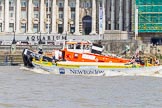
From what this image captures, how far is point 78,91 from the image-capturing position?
230ft

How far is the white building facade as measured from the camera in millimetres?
171875

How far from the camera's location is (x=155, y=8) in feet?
516

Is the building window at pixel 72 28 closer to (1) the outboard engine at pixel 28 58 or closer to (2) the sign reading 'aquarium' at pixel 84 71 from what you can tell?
(1) the outboard engine at pixel 28 58

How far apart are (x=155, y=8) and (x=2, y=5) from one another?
35.1 m

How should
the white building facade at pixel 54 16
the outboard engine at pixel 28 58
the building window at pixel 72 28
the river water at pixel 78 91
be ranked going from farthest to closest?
the building window at pixel 72 28
the white building facade at pixel 54 16
the outboard engine at pixel 28 58
the river water at pixel 78 91

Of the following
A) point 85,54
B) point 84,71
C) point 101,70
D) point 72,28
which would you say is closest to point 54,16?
point 72,28

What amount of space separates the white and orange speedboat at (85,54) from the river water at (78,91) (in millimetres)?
6354

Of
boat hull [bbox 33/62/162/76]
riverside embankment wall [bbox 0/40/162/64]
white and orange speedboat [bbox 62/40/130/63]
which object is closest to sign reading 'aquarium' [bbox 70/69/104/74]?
boat hull [bbox 33/62/162/76]

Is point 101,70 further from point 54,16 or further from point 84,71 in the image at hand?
point 54,16

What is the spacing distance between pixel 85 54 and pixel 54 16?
76.8 metres

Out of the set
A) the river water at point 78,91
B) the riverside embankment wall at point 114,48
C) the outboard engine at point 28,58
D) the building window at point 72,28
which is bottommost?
the river water at point 78,91

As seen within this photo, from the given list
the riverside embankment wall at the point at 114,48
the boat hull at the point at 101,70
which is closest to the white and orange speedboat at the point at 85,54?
the boat hull at the point at 101,70

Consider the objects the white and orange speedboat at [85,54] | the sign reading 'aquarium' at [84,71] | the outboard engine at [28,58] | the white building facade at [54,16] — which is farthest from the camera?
the white building facade at [54,16]

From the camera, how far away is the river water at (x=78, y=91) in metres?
60.6
